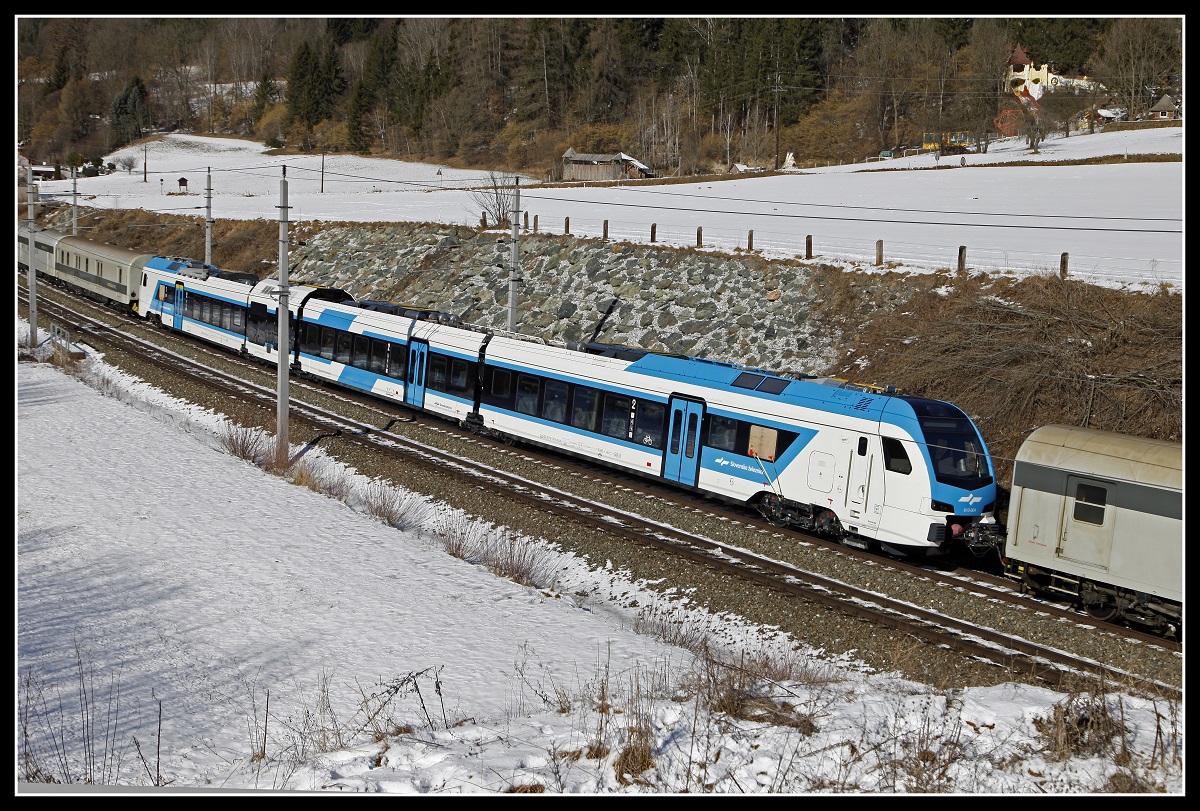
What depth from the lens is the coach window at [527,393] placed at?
23.5 metres

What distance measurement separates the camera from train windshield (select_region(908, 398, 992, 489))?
54.3 ft

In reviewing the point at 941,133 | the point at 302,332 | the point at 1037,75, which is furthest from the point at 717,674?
the point at 1037,75

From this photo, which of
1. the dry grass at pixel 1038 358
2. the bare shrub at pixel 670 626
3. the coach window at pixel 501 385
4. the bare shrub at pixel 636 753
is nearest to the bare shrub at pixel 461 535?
the bare shrub at pixel 670 626

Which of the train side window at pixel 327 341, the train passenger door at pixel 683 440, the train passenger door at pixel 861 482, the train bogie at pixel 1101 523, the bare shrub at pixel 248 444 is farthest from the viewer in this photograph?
the train side window at pixel 327 341

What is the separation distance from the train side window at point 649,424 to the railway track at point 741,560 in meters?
1.23

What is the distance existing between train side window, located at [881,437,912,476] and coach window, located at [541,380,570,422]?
26.7 feet

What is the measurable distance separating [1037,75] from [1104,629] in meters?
85.0

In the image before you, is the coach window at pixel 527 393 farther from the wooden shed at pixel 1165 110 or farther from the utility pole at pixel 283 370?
the wooden shed at pixel 1165 110

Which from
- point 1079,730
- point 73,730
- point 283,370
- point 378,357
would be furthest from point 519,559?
point 378,357

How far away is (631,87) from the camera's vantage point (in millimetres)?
98125

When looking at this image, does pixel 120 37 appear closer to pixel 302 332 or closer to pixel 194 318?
pixel 194 318

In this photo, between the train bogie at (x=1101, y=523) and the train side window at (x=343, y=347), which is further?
the train side window at (x=343, y=347)

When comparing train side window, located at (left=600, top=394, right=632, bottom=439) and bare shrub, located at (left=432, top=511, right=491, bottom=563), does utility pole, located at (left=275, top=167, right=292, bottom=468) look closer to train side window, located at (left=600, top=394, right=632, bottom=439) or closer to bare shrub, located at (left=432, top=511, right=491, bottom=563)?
bare shrub, located at (left=432, top=511, right=491, bottom=563)

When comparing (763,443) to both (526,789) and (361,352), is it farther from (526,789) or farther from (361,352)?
(361,352)
